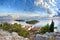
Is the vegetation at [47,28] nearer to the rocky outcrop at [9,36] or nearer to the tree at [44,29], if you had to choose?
the tree at [44,29]

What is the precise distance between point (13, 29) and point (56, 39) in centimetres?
84

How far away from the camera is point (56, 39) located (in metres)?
2.76

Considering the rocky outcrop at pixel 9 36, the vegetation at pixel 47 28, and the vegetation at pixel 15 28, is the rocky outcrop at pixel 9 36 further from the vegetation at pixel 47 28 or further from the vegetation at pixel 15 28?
the vegetation at pixel 47 28

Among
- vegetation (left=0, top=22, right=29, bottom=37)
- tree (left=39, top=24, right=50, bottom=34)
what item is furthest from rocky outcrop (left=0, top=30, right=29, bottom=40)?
tree (left=39, top=24, right=50, bottom=34)

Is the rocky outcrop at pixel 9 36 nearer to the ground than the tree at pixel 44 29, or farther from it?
nearer to the ground

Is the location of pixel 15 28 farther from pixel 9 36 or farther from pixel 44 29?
pixel 44 29

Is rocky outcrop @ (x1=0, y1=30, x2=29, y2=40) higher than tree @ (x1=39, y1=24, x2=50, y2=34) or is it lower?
lower

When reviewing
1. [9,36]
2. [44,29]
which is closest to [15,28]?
[9,36]

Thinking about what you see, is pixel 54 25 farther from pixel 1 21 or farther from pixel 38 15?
pixel 1 21

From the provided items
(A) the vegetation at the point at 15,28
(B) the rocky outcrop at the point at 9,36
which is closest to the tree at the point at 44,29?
(A) the vegetation at the point at 15,28

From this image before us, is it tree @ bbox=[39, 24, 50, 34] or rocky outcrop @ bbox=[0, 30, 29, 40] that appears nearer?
rocky outcrop @ bbox=[0, 30, 29, 40]

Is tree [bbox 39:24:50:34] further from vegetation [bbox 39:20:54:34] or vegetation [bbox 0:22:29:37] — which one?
vegetation [bbox 0:22:29:37]

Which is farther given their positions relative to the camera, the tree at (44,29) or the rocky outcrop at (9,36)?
the tree at (44,29)

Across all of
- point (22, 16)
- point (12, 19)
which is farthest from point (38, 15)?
point (12, 19)
